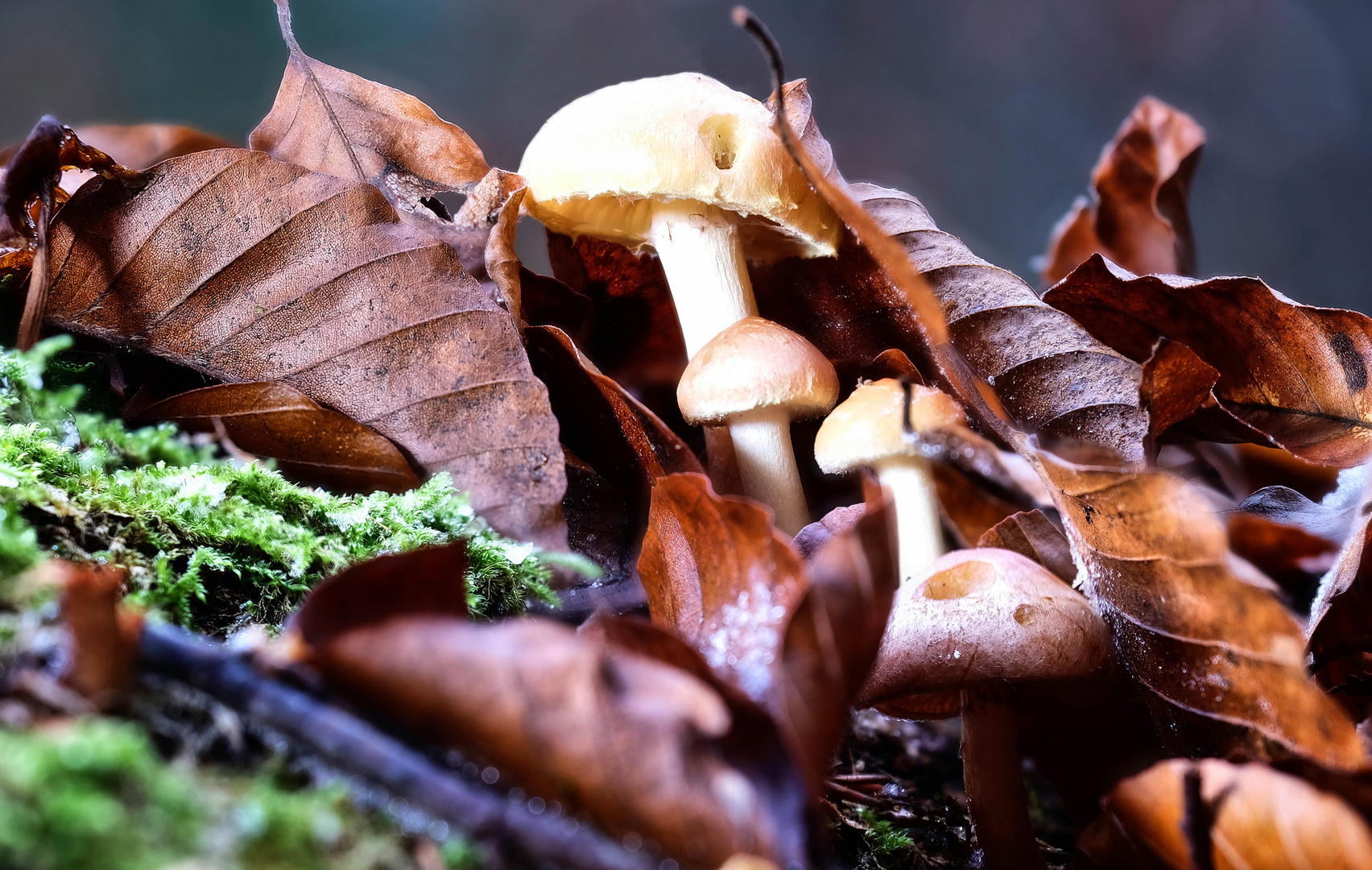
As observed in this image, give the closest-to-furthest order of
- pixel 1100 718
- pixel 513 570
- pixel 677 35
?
1. pixel 513 570
2. pixel 1100 718
3. pixel 677 35

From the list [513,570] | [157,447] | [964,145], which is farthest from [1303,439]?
[964,145]

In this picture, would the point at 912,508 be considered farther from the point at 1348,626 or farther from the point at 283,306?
the point at 283,306

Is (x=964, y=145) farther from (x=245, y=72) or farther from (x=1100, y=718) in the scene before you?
(x=1100, y=718)

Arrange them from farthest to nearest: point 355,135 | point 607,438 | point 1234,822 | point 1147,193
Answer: point 1147,193, point 355,135, point 607,438, point 1234,822

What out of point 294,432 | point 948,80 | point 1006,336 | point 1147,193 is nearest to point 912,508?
point 1006,336

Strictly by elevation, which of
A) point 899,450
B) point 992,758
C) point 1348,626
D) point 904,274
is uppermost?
point 904,274

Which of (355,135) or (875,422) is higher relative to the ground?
(355,135)

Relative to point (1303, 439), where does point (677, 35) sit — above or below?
above
